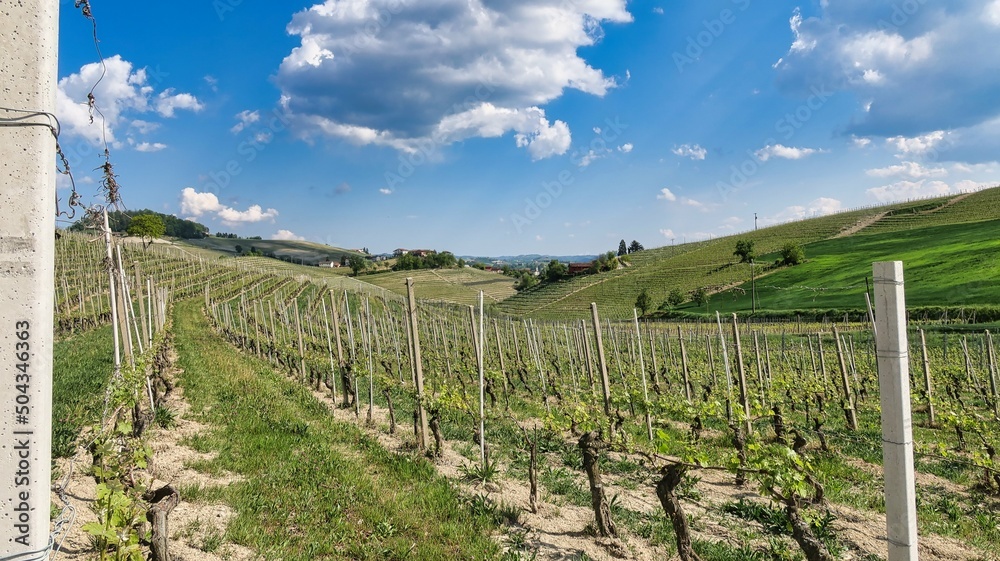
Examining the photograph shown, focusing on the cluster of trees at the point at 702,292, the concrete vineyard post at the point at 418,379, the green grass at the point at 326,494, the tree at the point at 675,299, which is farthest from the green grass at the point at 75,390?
the tree at the point at 675,299

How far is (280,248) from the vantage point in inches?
5315

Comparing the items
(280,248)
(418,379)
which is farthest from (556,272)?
(280,248)

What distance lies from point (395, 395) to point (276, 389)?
3525 mm

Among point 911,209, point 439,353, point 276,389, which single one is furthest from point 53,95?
point 911,209

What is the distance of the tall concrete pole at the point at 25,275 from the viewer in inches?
64.7

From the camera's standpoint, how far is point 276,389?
11.6m

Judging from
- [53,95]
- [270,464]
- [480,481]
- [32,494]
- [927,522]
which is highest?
[53,95]

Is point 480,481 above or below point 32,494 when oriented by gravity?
below

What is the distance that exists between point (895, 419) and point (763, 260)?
75721 millimetres

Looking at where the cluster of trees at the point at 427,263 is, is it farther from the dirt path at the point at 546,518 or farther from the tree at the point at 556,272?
the dirt path at the point at 546,518

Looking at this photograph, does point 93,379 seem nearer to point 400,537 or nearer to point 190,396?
point 190,396

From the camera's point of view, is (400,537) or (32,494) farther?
(400,537)

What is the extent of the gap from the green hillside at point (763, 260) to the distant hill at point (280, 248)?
71.8 metres

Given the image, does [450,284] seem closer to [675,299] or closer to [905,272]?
[675,299]
